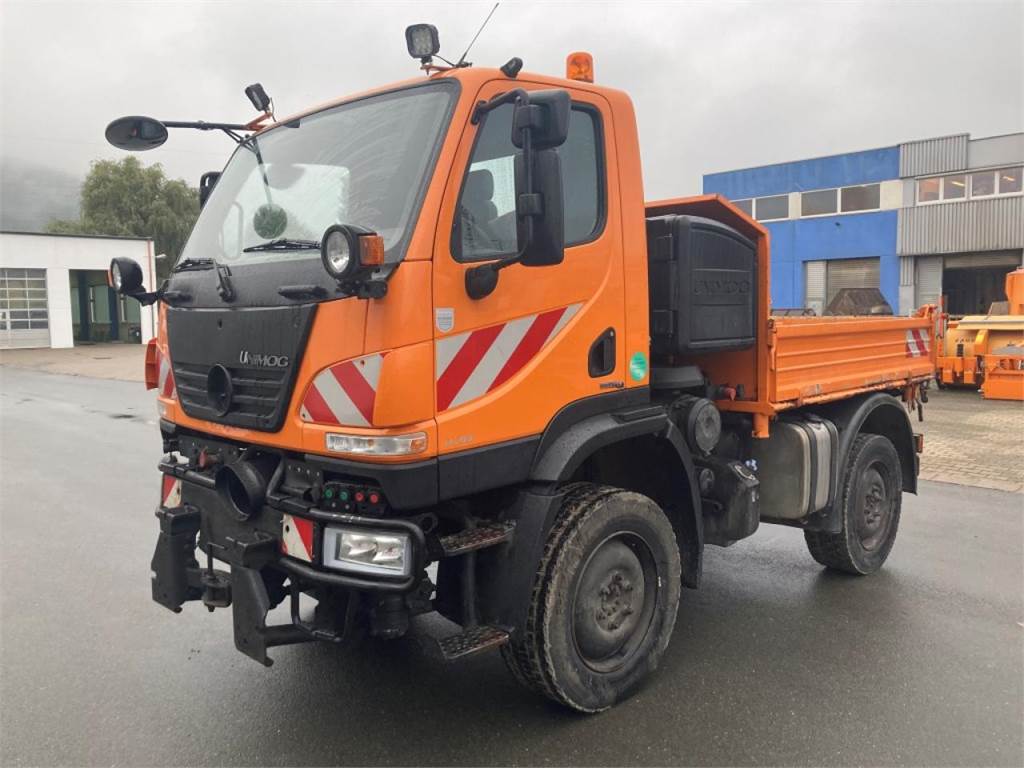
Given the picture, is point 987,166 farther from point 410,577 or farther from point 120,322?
point 120,322

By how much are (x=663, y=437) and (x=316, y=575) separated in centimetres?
174

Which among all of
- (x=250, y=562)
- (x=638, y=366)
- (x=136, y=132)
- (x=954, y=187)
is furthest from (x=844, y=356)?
(x=954, y=187)

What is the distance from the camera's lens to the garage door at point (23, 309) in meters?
34.8

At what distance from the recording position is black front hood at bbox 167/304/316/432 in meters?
3.05

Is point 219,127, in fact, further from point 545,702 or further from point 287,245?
point 545,702

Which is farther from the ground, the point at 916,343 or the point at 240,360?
the point at 240,360

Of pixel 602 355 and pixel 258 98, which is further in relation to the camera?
pixel 258 98

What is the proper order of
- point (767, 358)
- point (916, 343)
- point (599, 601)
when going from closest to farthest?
point (599, 601) → point (767, 358) → point (916, 343)

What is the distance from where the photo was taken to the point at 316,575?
9.61 feet

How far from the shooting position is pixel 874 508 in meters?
5.43

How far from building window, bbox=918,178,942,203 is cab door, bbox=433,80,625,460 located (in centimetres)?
2911

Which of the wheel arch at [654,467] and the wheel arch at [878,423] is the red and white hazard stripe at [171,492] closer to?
the wheel arch at [654,467]

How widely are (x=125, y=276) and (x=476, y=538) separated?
2225 mm

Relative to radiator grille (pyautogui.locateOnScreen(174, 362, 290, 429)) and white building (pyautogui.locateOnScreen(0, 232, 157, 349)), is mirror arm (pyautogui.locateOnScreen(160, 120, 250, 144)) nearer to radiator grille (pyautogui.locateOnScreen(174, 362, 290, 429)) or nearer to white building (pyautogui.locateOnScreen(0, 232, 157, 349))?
radiator grille (pyautogui.locateOnScreen(174, 362, 290, 429))
